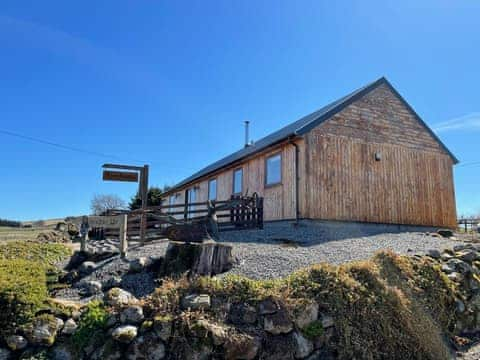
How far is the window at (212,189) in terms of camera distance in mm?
16953

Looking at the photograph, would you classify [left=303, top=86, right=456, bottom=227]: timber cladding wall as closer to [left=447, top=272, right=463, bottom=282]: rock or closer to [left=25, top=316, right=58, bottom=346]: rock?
[left=447, top=272, right=463, bottom=282]: rock

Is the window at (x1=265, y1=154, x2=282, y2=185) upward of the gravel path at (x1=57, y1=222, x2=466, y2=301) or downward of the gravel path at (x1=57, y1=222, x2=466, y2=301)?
upward

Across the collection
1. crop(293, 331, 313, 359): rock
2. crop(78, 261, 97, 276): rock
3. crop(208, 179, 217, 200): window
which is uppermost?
crop(208, 179, 217, 200): window

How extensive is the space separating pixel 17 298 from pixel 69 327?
670 mm

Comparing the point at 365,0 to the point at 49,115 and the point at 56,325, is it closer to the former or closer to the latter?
the point at 56,325

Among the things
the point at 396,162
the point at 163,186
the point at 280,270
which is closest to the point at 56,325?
the point at 280,270

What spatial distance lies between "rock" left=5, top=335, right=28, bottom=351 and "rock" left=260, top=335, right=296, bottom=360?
8.76 ft

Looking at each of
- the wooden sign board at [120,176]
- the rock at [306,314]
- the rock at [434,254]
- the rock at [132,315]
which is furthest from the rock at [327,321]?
the wooden sign board at [120,176]

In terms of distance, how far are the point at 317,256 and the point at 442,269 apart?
7.41 feet

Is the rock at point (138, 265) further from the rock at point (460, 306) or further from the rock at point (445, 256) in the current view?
the rock at point (445, 256)

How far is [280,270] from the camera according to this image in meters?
5.20

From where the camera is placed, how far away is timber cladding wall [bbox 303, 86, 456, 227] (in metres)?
10.8

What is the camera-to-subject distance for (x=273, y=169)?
12.1 meters

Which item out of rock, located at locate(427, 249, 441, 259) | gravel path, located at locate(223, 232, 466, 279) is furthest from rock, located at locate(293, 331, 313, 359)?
rock, located at locate(427, 249, 441, 259)
